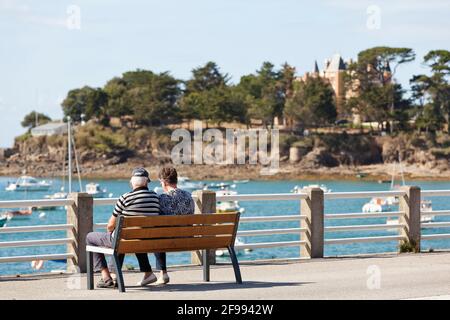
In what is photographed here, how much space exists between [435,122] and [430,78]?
7.47 meters

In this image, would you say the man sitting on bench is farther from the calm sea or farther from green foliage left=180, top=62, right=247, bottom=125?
green foliage left=180, top=62, right=247, bottom=125

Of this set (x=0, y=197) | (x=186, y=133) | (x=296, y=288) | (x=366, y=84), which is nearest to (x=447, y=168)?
(x=366, y=84)

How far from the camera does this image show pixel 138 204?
38.9ft

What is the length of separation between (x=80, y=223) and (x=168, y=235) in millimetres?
2264

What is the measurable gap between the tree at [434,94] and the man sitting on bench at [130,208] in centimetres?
15650

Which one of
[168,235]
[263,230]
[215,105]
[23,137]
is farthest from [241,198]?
[23,137]

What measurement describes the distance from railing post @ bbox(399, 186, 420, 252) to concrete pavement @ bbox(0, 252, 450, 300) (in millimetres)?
1578

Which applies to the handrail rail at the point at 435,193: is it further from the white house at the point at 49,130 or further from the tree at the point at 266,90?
the white house at the point at 49,130

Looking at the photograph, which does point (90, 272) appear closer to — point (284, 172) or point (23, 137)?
point (284, 172)

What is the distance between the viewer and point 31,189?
466 feet

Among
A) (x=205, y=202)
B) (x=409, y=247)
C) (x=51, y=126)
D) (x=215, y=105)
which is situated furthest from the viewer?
(x=51, y=126)

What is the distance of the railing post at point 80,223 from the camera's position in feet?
45.6
